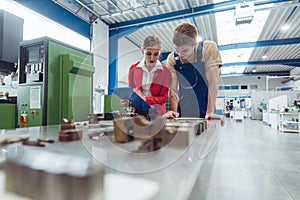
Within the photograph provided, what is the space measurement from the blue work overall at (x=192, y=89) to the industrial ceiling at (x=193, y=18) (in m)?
3.03

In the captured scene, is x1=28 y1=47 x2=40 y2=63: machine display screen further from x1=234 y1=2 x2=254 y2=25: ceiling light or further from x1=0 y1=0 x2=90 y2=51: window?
Result: x1=234 y1=2 x2=254 y2=25: ceiling light

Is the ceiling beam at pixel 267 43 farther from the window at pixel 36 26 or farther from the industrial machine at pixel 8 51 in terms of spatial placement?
the industrial machine at pixel 8 51

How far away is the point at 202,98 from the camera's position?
1447mm

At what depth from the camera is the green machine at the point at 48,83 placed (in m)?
1.72

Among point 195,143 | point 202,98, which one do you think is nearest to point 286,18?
point 202,98

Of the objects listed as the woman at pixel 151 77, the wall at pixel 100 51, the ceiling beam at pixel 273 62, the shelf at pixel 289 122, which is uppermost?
the ceiling beam at pixel 273 62

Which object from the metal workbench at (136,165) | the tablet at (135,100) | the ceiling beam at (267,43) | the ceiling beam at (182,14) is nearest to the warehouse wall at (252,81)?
the ceiling beam at (267,43)

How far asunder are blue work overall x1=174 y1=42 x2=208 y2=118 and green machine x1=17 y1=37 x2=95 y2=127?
1004mm

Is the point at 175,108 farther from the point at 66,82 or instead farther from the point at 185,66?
the point at 66,82

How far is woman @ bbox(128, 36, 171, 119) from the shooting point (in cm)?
116

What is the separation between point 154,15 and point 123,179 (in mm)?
5394

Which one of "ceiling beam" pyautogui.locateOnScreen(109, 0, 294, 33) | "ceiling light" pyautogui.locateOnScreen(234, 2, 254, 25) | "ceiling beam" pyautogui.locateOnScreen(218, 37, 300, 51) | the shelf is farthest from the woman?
"ceiling beam" pyautogui.locateOnScreen(218, 37, 300, 51)

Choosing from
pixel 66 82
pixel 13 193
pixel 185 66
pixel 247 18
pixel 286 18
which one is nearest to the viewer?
pixel 13 193

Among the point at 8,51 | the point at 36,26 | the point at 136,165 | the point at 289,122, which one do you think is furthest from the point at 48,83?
the point at 289,122
